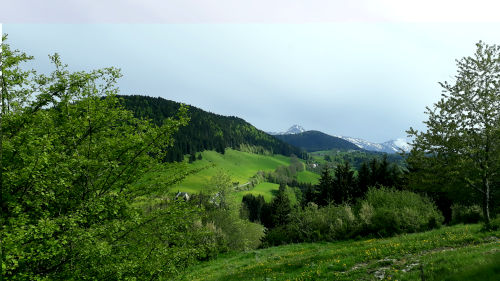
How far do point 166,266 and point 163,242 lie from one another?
5.03 feet

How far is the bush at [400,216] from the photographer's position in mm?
24578

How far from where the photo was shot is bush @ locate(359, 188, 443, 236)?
80.6 feet

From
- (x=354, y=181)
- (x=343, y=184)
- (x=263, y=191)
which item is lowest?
(x=263, y=191)

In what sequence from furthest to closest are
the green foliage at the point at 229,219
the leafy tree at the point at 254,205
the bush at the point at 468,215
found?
the leafy tree at the point at 254,205 → the green foliage at the point at 229,219 → the bush at the point at 468,215

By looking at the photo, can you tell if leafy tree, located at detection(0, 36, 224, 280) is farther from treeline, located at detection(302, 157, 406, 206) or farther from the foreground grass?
treeline, located at detection(302, 157, 406, 206)

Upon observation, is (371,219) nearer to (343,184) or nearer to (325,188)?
(343,184)

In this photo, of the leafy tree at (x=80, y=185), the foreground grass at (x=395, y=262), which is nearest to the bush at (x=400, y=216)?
the foreground grass at (x=395, y=262)

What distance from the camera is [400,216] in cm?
2503

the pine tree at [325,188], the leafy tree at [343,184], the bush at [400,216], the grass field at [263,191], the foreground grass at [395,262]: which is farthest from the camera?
the grass field at [263,191]

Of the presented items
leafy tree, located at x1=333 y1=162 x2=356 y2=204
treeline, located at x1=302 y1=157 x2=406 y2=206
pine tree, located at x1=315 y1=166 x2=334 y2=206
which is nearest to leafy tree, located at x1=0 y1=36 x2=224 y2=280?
treeline, located at x1=302 y1=157 x2=406 y2=206

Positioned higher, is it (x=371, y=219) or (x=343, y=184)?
(x=343, y=184)

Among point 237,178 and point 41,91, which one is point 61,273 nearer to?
point 41,91

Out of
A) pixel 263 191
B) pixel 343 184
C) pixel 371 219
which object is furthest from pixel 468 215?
pixel 263 191

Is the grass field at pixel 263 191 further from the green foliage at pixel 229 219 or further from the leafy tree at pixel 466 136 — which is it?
the leafy tree at pixel 466 136
